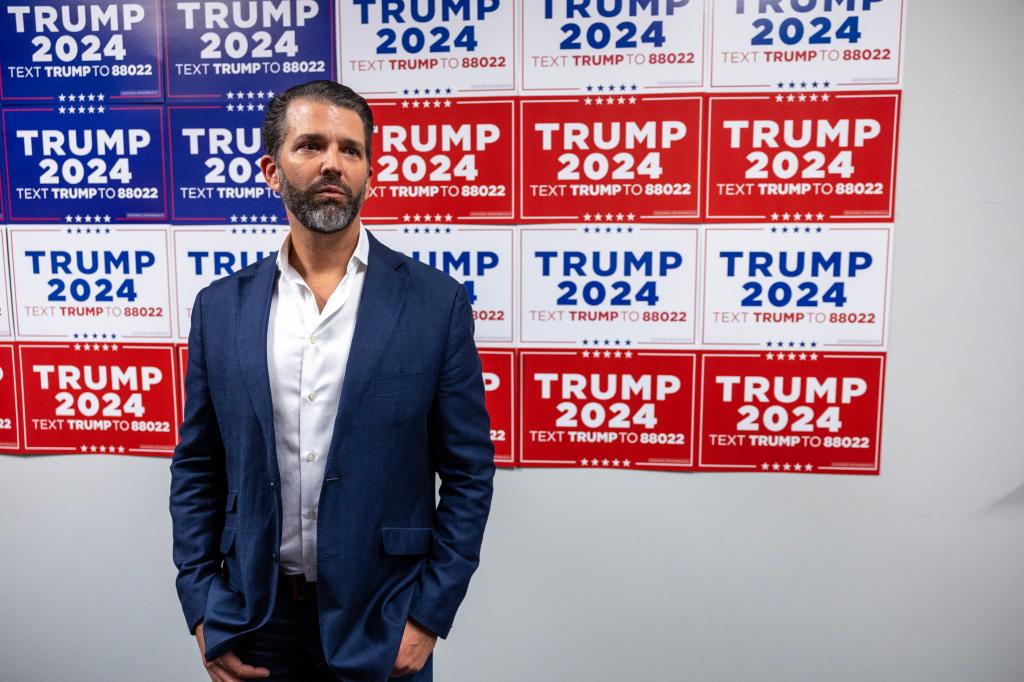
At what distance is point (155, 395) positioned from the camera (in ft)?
5.59

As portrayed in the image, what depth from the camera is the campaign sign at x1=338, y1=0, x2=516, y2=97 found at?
1556mm

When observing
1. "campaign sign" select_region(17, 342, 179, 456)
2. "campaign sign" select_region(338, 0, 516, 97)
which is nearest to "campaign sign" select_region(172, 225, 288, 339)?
"campaign sign" select_region(17, 342, 179, 456)

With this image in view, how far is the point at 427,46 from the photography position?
61.8 inches

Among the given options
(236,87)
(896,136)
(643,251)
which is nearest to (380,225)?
(236,87)

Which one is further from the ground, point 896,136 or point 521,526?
point 896,136

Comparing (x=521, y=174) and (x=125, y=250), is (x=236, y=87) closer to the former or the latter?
(x=125, y=250)

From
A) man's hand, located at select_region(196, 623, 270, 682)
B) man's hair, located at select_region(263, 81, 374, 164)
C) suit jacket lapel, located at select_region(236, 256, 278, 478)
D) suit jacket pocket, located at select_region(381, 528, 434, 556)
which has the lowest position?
man's hand, located at select_region(196, 623, 270, 682)

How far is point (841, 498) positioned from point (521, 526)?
0.80 metres

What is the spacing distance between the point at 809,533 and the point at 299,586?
123 cm

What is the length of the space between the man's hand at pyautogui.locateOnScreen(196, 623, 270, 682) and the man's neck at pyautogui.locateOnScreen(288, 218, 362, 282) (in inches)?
26.3

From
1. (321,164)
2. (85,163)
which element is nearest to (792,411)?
(321,164)

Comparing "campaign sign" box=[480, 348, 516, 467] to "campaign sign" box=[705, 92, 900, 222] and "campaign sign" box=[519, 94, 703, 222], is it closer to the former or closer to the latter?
"campaign sign" box=[519, 94, 703, 222]

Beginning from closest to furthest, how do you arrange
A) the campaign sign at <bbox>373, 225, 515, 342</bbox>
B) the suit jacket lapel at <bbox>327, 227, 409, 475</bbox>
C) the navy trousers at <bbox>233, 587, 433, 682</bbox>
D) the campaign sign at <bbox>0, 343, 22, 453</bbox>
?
the suit jacket lapel at <bbox>327, 227, 409, 475</bbox>
the navy trousers at <bbox>233, 587, 433, 682</bbox>
the campaign sign at <bbox>373, 225, 515, 342</bbox>
the campaign sign at <bbox>0, 343, 22, 453</bbox>

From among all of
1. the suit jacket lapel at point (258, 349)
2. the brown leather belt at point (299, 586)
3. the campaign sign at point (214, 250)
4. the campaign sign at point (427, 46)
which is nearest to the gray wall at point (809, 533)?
the campaign sign at point (214, 250)
